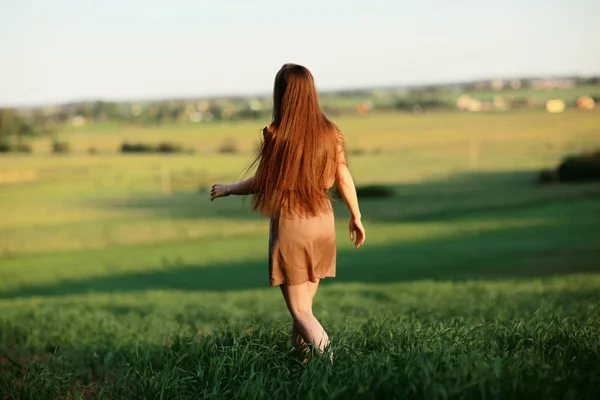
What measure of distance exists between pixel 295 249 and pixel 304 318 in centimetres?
32

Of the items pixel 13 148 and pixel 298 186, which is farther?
pixel 13 148

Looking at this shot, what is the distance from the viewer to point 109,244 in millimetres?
14180

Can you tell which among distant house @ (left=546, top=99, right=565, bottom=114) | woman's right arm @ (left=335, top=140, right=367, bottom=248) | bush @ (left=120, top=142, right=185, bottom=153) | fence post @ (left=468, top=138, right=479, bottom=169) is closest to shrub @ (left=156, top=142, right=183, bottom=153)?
bush @ (left=120, top=142, right=185, bottom=153)

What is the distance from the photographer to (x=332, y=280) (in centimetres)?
1150

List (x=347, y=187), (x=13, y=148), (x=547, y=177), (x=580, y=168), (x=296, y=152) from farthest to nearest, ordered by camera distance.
Answer: (x=13, y=148) → (x=547, y=177) → (x=580, y=168) → (x=347, y=187) → (x=296, y=152)

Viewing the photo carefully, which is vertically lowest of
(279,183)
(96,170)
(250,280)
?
(250,280)

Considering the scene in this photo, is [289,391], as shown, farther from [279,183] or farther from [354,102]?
[354,102]

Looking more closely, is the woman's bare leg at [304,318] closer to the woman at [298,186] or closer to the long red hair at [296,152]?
the woman at [298,186]

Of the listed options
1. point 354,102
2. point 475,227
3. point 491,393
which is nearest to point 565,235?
point 475,227

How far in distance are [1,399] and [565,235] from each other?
970 cm

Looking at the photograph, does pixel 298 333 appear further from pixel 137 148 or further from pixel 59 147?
pixel 59 147

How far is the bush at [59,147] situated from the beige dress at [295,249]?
12.5 m

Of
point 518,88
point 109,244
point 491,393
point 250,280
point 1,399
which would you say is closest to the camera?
point 491,393

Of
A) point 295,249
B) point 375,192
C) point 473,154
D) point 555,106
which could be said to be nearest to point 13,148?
point 375,192
